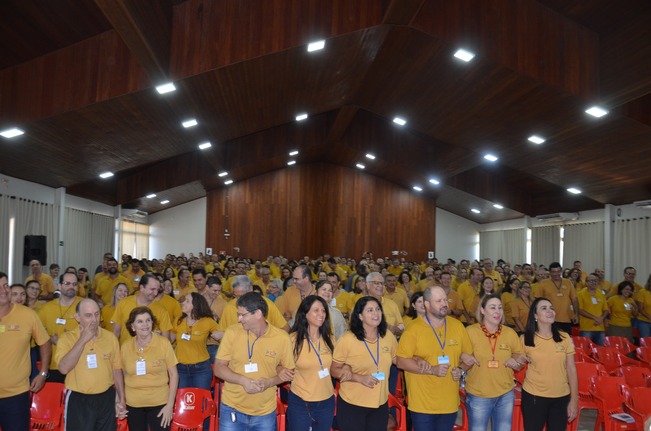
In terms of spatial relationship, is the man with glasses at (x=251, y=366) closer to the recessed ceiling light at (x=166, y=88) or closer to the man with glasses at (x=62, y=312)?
the man with glasses at (x=62, y=312)

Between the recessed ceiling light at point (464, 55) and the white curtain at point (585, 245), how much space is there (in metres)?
10.2

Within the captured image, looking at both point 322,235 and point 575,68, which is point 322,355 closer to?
point 575,68

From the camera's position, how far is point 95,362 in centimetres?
383

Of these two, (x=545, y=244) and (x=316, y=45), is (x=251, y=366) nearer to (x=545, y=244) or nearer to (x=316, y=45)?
(x=316, y=45)

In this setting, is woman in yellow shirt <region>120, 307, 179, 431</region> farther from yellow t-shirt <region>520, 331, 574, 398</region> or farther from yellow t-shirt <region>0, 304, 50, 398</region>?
yellow t-shirt <region>520, 331, 574, 398</region>

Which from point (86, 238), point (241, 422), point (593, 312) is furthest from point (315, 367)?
point (86, 238)

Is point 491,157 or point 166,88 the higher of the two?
point 491,157

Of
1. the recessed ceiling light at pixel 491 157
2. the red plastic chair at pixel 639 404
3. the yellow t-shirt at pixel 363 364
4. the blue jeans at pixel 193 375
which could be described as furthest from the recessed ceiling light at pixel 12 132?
the recessed ceiling light at pixel 491 157

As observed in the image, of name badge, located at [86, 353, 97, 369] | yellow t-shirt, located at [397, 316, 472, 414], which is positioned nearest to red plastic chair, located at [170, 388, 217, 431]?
name badge, located at [86, 353, 97, 369]

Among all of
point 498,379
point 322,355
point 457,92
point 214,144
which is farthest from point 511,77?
point 214,144

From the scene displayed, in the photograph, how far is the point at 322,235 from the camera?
22.8m

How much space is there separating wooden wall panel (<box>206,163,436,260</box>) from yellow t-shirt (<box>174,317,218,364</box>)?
17.2 m

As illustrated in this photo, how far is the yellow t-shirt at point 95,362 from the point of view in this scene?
3.80m

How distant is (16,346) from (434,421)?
3.30 meters
